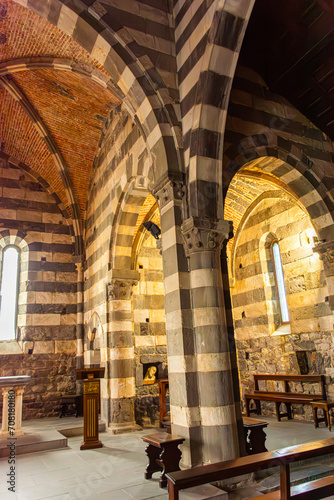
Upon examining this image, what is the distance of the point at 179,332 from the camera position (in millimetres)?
4492

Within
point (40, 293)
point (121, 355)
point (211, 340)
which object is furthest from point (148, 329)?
point (211, 340)

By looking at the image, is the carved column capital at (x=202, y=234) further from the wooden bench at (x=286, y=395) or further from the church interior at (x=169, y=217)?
the wooden bench at (x=286, y=395)

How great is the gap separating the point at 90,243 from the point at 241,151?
5.53 metres

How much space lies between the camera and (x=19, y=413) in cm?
663

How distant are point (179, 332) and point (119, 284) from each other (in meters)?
3.72

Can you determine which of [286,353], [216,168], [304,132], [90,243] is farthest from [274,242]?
[216,168]

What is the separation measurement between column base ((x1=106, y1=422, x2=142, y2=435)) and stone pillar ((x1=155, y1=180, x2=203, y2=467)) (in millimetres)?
3115

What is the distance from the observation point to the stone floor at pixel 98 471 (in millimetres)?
3990

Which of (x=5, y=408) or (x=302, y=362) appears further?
(x=302, y=362)

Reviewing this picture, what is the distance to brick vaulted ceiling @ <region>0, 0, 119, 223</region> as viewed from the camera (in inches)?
277

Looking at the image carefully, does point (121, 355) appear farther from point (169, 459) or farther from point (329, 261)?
point (329, 261)

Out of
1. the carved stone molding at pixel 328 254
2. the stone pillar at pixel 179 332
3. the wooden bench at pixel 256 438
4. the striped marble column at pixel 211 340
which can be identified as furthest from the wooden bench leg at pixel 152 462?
the carved stone molding at pixel 328 254

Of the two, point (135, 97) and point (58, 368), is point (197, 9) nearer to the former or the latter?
point (135, 97)

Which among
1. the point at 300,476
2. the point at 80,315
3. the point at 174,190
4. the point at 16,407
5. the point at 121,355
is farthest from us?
the point at 80,315
